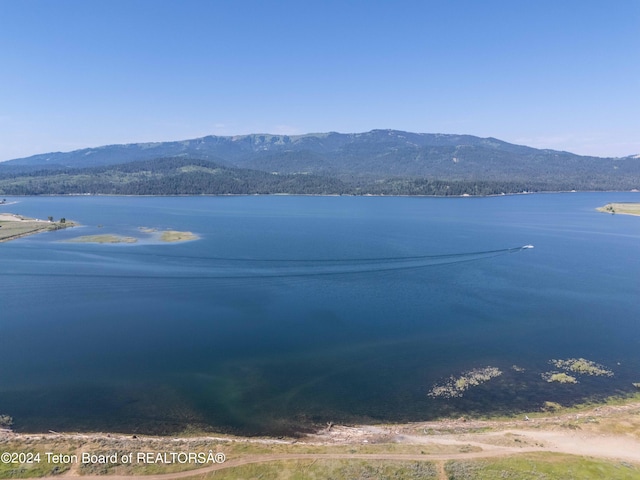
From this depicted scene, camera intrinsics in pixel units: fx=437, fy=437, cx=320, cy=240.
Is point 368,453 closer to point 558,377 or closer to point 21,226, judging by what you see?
point 558,377

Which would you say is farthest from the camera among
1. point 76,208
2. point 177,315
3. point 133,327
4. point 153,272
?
point 76,208

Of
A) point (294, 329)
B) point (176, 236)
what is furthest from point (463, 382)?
point (176, 236)

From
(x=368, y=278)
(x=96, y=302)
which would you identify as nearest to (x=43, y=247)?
(x=96, y=302)

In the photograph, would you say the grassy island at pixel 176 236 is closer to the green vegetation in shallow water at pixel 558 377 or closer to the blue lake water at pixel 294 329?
the blue lake water at pixel 294 329

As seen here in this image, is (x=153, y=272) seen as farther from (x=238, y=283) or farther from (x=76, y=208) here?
(x=76, y=208)

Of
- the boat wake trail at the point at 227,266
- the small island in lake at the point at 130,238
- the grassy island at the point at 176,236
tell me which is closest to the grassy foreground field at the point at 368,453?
the boat wake trail at the point at 227,266

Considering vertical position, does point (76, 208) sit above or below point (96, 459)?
above
